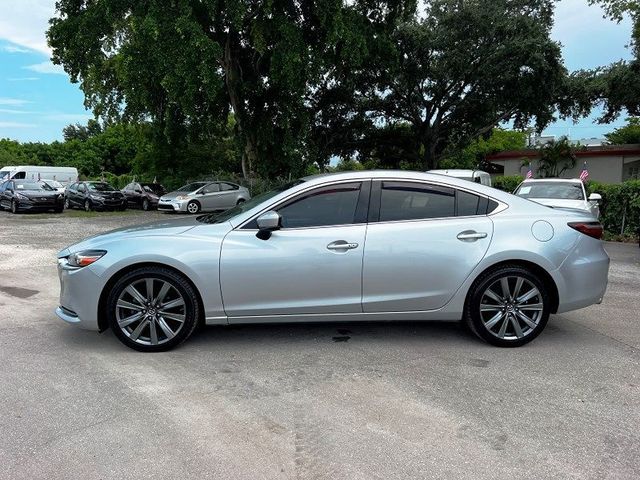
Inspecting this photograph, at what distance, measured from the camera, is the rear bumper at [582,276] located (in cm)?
462

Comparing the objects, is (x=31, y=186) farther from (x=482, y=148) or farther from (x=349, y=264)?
(x=482, y=148)

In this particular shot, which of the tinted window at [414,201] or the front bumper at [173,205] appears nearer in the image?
the tinted window at [414,201]

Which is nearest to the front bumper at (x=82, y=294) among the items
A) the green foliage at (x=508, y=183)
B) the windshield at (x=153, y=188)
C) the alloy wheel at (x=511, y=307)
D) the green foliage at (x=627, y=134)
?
the alloy wheel at (x=511, y=307)

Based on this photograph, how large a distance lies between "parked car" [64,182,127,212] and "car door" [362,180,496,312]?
2216 cm

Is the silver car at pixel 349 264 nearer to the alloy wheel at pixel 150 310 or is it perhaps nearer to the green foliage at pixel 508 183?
the alloy wheel at pixel 150 310

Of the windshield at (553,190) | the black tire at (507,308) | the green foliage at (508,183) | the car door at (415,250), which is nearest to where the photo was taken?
the car door at (415,250)

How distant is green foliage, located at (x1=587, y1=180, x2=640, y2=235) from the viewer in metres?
13.6

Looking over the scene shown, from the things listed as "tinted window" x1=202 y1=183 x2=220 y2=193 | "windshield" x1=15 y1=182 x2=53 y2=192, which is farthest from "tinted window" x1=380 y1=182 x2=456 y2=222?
"windshield" x1=15 y1=182 x2=53 y2=192

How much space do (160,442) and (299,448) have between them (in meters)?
0.83

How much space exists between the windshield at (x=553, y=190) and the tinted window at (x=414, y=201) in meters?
8.67

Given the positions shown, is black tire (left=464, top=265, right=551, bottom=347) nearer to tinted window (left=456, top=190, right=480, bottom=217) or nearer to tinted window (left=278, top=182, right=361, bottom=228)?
tinted window (left=456, top=190, right=480, bottom=217)

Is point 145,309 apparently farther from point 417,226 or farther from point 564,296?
point 564,296

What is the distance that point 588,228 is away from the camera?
4734 millimetres

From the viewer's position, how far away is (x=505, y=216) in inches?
184
